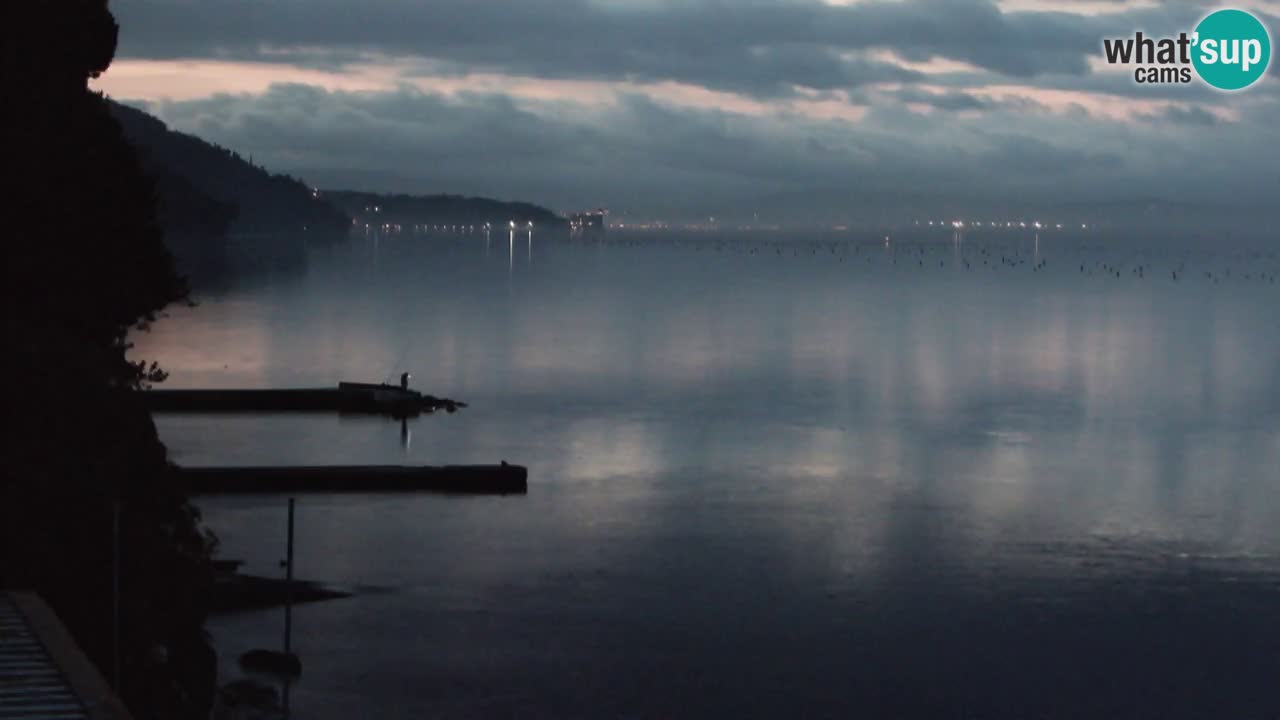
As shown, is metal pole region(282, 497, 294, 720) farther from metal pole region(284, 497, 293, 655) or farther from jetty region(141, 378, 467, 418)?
jetty region(141, 378, 467, 418)

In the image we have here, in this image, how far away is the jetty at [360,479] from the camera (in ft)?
98.9

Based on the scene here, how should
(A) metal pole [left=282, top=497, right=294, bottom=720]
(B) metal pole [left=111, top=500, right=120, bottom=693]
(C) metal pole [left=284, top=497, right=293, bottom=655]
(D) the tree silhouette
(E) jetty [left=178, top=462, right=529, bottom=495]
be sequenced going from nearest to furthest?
(B) metal pole [left=111, top=500, right=120, bottom=693]
(D) the tree silhouette
(A) metal pole [left=282, top=497, right=294, bottom=720]
(C) metal pole [left=284, top=497, right=293, bottom=655]
(E) jetty [left=178, top=462, right=529, bottom=495]

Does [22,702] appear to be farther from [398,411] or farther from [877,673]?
[398,411]

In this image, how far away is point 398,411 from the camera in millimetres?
43219

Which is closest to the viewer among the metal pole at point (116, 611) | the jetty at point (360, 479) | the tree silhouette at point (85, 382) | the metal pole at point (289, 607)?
the metal pole at point (116, 611)

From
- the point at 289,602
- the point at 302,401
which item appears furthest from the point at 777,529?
the point at 302,401

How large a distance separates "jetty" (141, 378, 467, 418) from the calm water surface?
0.86 meters

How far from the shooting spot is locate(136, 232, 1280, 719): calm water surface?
20.0 meters

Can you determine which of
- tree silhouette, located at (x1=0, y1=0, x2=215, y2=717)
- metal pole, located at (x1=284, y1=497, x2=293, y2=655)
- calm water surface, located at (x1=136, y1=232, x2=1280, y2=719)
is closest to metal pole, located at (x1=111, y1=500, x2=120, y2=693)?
tree silhouette, located at (x1=0, y1=0, x2=215, y2=717)

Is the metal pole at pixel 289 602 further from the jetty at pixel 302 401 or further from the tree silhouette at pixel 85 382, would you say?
the jetty at pixel 302 401

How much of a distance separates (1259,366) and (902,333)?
17.8 m

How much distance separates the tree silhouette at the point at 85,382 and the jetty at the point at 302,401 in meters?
22.6

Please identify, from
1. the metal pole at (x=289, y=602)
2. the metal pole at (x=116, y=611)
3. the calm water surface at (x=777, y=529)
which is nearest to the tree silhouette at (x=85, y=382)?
the metal pole at (x=116, y=611)

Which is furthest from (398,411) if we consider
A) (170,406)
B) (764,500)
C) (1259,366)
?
(1259,366)
